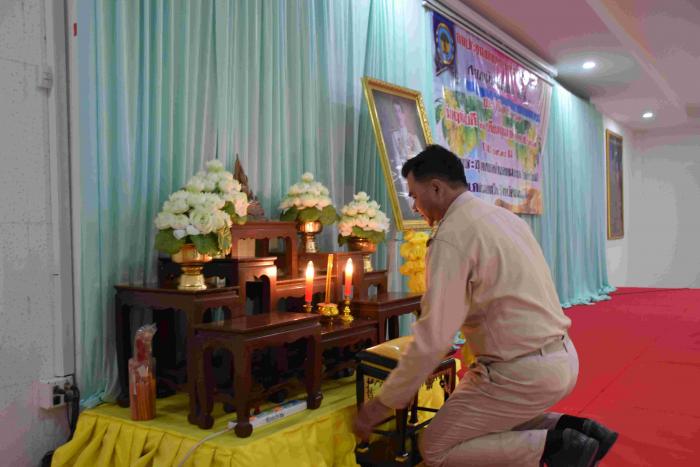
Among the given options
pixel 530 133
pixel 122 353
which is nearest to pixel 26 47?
pixel 122 353

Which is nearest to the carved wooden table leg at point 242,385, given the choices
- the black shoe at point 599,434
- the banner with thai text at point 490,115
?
the black shoe at point 599,434

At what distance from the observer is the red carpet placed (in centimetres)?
275

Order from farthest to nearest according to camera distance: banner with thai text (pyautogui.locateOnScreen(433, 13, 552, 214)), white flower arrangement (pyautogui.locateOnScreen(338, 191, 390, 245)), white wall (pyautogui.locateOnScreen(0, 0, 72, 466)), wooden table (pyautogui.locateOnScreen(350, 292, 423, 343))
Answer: banner with thai text (pyautogui.locateOnScreen(433, 13, 552, 214)), white flower arrangement (pyautogui.locateOnScreen(338, 191, 390, 245)), wooden table (pyautogui.locateOnScreen(350, 292, 423, 343)), white wall (pyautogui.locateOnScreen(0, 0, 72, 466))

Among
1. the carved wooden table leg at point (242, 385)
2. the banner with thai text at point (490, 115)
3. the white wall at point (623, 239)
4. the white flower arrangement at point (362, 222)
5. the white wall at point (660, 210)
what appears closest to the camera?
the carved wooden table leg at point (242, 385)

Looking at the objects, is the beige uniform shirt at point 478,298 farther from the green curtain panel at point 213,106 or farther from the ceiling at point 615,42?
the ceiling at point 615,42

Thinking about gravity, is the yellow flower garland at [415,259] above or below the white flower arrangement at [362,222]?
below

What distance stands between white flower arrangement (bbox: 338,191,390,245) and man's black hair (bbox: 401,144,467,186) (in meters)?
1.32

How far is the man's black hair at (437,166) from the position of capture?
6.58 feet

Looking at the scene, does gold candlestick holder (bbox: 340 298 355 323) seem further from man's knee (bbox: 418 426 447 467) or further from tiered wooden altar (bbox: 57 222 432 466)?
man's knee (bbox: 418 426 447 467)

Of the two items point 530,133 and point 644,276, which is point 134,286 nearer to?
point 530,133

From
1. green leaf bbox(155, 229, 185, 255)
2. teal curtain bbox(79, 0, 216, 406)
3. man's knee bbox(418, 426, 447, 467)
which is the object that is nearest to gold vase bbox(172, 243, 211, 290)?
green leaf bbox(155, 229, 185, 255)

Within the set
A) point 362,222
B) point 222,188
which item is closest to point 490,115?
point 362,222

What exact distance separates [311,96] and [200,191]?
143 cm

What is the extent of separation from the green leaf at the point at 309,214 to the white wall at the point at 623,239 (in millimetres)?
8628
